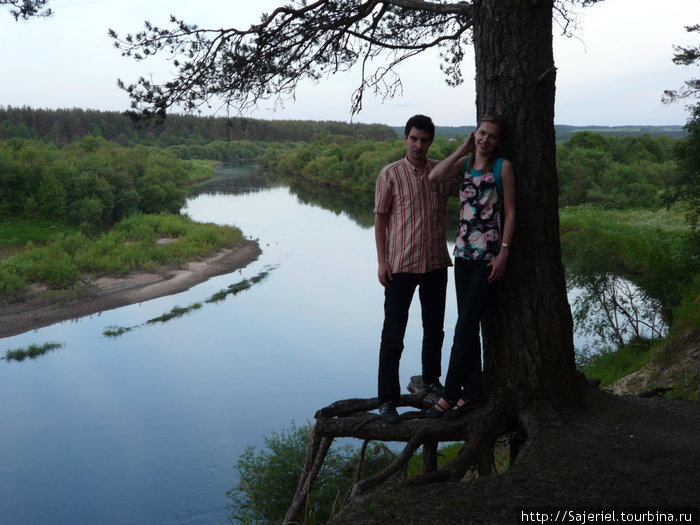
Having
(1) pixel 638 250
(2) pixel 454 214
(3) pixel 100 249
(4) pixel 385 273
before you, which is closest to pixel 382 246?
(4) pixel 385 273

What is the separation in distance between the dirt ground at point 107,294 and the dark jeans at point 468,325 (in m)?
17.2

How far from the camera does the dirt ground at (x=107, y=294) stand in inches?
736

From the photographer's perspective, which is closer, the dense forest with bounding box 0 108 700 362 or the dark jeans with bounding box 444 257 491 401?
the dark jeans with bounding box 444 257 491 401

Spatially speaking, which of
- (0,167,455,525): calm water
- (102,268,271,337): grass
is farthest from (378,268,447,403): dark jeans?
(102,268,271,337): grass

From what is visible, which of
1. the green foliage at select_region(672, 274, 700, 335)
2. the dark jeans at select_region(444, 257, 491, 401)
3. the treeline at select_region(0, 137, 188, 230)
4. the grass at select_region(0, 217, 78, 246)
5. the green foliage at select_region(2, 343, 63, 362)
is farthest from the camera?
the treeline at select_region(0, 137, 188, 230)

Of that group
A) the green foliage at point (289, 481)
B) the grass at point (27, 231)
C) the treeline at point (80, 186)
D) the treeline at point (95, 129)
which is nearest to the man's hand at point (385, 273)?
the green foliage at point (289, 481)

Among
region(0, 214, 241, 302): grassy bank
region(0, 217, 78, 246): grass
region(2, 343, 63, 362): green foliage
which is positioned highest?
region(0, 217, 78, 246): grass

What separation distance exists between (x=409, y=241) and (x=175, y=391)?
1232 centimetres

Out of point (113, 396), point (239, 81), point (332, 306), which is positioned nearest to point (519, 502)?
point (239, 81)

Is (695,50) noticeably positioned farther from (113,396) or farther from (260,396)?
(113,396)

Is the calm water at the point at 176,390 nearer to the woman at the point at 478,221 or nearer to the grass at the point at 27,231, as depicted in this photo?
the grass at the point at 27,231

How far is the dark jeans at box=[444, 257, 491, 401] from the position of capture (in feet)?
11.3

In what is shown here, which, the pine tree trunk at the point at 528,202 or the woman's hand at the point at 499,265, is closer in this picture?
the woman's hand at the point at 499,265

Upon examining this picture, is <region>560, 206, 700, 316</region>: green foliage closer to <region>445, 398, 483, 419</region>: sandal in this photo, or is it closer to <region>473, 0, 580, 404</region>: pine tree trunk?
<region>473, 0, 580, 404</region>: pine tree trunk
